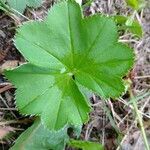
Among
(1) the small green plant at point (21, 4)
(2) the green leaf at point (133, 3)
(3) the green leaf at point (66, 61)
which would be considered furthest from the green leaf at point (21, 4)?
(2) the green leaf at point (133, 3)

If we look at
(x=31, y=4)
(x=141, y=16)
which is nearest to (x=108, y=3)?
(x=141, y=16)

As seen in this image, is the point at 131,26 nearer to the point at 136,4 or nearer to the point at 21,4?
the point at 136,4

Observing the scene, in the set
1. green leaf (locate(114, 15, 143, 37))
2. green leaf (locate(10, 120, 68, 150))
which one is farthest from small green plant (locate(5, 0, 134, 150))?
green leaf (locate(114, 15, 143, 37))

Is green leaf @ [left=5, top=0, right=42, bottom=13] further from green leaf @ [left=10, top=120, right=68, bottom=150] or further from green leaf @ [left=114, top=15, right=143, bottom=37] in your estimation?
green leaf @ [left=10, top=120, right=68, bottom=150]

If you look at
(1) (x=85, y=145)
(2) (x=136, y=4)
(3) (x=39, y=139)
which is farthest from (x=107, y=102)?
(2) (x=136, y=4)

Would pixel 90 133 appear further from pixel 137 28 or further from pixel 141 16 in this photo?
pixel 141 16

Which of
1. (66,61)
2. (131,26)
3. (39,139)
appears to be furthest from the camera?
(131,26)
